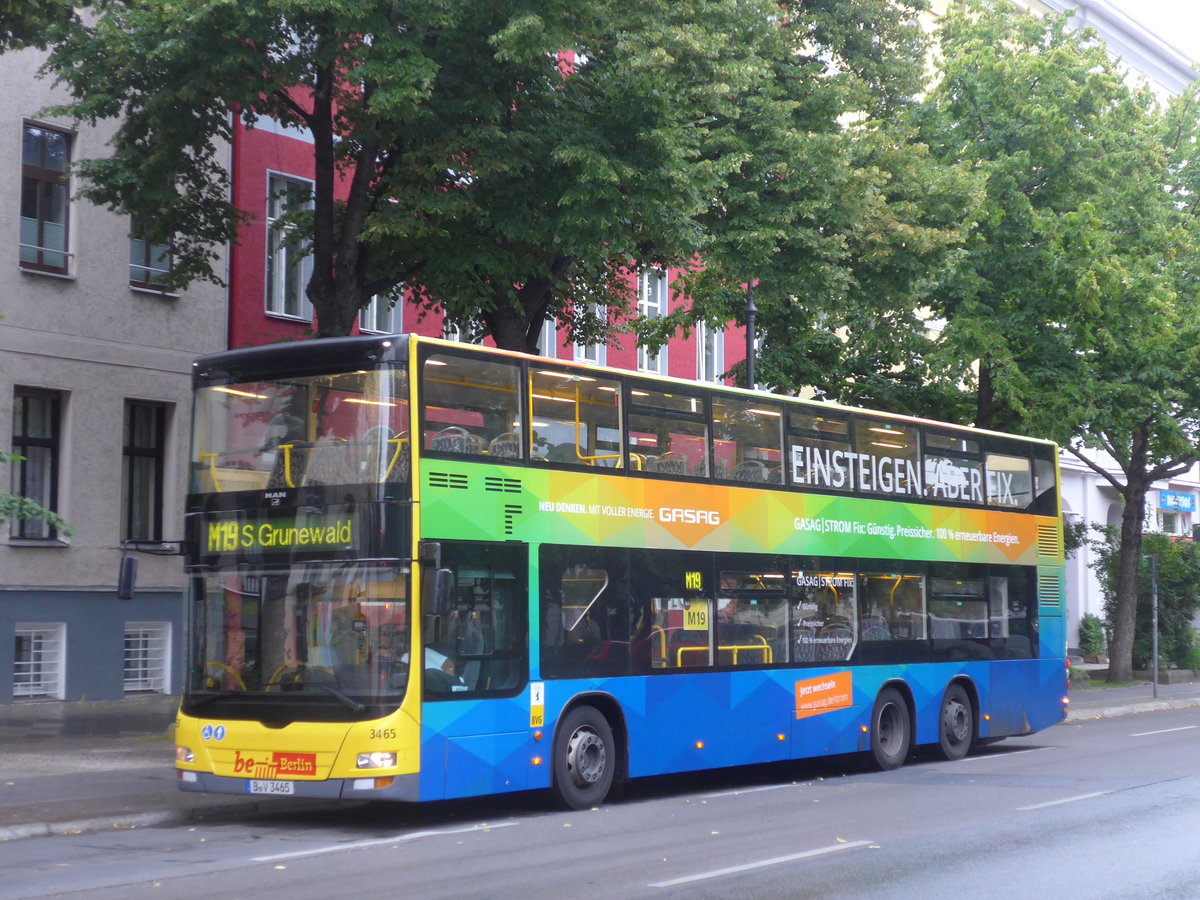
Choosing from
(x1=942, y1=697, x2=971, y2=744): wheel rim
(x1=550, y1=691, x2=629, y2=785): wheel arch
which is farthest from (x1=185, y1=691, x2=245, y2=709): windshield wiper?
(x1=942, y1=697, x2=971, y2=744): wheel rim

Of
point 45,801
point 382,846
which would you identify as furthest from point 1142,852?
point 45,801

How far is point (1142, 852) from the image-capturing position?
34.2 ft

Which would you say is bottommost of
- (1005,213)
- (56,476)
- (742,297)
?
(56,476)

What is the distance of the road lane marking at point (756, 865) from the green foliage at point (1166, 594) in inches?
1124

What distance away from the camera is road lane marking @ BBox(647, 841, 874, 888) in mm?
9461

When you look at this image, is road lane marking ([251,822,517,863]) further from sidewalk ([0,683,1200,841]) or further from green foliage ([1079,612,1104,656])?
green foliage ([1079,612,1104,656])

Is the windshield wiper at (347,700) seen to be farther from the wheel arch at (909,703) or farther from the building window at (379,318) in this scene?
the building window at (379,318)

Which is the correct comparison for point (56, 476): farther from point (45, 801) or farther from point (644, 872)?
point (644, 872)

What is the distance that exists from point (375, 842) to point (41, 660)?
13.4m

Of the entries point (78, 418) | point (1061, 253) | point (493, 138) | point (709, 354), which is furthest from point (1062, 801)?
point (709, 354)

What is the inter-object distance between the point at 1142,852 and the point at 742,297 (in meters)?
12.8

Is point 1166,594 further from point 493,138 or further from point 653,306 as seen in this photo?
point 493,138

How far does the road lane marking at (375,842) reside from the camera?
1083 cm

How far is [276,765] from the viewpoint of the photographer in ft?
39.7
